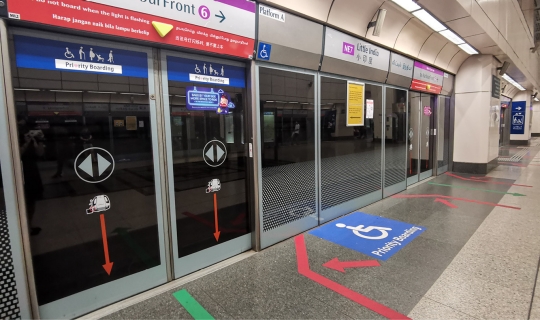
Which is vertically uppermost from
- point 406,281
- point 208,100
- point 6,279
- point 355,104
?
point 355,104

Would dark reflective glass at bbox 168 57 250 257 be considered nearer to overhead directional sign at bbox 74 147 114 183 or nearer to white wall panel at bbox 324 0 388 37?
overhead directional sign at bbox 74 147 114 183

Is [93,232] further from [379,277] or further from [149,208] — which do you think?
[379,277]

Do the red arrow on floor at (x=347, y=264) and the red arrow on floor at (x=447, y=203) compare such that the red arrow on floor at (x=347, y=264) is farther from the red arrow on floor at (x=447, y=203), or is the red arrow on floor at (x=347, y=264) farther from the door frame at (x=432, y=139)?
the door frame at (x=432, y=139)

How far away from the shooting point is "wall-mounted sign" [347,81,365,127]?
164 inches

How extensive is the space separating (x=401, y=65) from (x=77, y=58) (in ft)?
16.6

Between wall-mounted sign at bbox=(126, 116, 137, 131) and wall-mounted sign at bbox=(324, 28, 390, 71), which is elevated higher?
wall-mounted sign at bbox=(324, 28, 390, 71)

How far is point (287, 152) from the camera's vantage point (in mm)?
3357

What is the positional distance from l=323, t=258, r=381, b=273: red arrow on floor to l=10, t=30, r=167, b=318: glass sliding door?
5.26 ft

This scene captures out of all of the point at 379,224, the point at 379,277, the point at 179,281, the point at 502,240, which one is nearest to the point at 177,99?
the point at 179,281

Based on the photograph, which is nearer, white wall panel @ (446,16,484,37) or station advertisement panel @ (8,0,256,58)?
station advertisement panel @ (8,0,256,58)

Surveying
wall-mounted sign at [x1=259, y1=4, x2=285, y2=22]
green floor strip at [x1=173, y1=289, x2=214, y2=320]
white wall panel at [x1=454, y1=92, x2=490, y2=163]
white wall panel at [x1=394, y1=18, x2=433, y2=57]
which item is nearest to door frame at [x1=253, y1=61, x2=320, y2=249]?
wall-mounted sign at [x1=259, y1=4, x2=285, y2=22]

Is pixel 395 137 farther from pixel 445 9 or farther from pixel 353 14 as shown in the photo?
pixel 353 14

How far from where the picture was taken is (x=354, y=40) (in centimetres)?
391

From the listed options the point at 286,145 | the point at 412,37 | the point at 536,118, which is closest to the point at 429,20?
the point at 412,37
